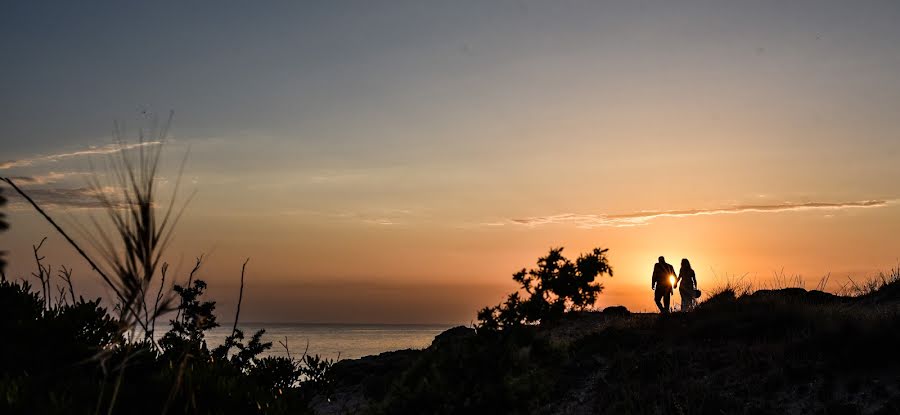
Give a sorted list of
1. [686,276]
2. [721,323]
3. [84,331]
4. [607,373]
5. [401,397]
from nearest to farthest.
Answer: [401,397], [84,331], [607,373], [721,323], [686,276]

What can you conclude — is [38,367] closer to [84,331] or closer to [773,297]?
[84,331]

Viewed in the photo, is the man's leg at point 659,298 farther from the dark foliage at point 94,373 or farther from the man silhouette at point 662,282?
the dark foliage at point 94,373

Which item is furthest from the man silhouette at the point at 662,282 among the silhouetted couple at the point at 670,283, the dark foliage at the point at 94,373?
the dark foliage at the point at 94,373

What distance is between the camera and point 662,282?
27.9m

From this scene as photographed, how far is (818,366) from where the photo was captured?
1544 cm

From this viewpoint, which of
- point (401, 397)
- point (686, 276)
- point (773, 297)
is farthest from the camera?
point (686, 276)

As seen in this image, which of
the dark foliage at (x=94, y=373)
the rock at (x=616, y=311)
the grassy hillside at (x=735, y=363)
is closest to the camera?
the dark foliage at (x=94, y=373)

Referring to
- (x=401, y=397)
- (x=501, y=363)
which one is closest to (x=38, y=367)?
(x=401, y=397)

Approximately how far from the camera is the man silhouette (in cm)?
2784

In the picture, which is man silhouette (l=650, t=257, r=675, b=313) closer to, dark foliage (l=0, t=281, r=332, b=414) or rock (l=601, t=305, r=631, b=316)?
rock (l=601, t=305, r=631, b=316)

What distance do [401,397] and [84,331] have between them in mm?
3530

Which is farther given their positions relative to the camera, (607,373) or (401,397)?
(607,373)

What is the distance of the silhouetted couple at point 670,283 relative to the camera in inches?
1072

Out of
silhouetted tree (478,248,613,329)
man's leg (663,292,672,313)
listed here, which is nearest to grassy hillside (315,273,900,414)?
silhouetted tree (478,248,613,329)
